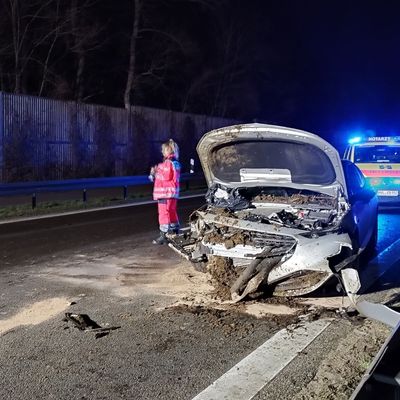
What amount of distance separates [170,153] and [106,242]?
1.83 metres

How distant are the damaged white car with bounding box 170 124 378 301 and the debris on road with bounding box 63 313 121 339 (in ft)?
4.68

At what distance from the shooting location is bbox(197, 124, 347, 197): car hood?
6.23 metres

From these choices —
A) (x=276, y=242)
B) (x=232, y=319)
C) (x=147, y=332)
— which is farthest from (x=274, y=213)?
(x=147, y=332)

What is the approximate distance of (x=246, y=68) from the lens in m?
38.1

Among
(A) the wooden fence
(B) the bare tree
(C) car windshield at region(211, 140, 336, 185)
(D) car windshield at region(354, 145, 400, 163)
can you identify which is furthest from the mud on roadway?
(B) the bare tree

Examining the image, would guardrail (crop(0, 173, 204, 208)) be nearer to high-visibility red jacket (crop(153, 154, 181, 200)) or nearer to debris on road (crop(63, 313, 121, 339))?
high-visibility red jacket (crop(153, 154, 181, 200))

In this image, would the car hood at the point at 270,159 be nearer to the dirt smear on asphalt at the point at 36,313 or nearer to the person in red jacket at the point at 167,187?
the person in red jacket at the point at 167,187

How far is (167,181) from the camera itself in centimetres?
916

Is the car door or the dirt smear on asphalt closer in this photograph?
the dirt smear on asphalt

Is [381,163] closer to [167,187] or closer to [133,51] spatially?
[167,187]

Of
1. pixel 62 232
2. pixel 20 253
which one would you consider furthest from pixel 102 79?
pixel 20 253

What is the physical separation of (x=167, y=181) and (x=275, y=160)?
2.72 metres

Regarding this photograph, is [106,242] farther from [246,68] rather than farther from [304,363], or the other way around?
[246,68]

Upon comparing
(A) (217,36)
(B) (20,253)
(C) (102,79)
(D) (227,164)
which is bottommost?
(B) (20,253)
